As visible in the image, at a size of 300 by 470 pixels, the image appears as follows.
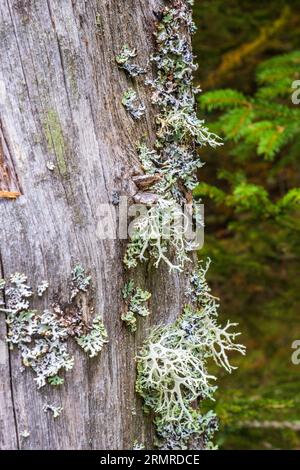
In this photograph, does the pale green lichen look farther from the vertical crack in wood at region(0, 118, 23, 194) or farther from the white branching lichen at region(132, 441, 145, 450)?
the vertical crack in wood at region(0, 118, 23, 194)

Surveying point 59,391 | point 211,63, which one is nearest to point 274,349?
point 211,63

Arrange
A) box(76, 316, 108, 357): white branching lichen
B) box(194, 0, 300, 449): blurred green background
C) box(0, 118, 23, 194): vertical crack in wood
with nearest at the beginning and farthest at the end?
box(0, 118, 23, 194): vertical crack in wood
box(76, 316, 108, 357): white branching lichen
box(194, 0, 300, 449): blurred green background

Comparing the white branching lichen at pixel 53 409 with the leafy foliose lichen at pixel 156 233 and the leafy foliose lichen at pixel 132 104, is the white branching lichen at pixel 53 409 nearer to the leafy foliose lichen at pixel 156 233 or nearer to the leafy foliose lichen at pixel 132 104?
the leafy foliose lichen at pixel 156 233

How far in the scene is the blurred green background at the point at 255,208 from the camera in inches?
120

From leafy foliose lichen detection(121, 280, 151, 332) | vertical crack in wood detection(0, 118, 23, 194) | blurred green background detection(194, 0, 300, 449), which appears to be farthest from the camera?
blurred green background detection(194, 0, 300, 449)

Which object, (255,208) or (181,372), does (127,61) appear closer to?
(181,372)

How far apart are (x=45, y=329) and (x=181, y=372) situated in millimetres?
516

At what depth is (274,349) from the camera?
17.0ft

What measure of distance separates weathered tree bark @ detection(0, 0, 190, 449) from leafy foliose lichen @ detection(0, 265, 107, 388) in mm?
26

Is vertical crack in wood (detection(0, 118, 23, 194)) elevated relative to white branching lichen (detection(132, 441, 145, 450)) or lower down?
elevated

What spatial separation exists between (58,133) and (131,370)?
825 millimetres

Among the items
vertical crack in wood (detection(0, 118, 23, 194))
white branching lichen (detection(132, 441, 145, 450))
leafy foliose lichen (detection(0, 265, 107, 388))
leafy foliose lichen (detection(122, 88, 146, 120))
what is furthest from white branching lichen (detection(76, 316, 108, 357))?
leafy foliose lichen (detection(122, 88, 146, 120))

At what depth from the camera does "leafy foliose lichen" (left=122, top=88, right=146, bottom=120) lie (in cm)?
176

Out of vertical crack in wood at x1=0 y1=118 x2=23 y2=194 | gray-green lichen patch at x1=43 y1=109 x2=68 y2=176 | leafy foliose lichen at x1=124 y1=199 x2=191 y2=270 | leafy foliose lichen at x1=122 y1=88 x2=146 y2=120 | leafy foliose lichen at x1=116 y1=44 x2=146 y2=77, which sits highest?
leafy foliose lichen at x1=116 y1=44 x2=146 y2=77
